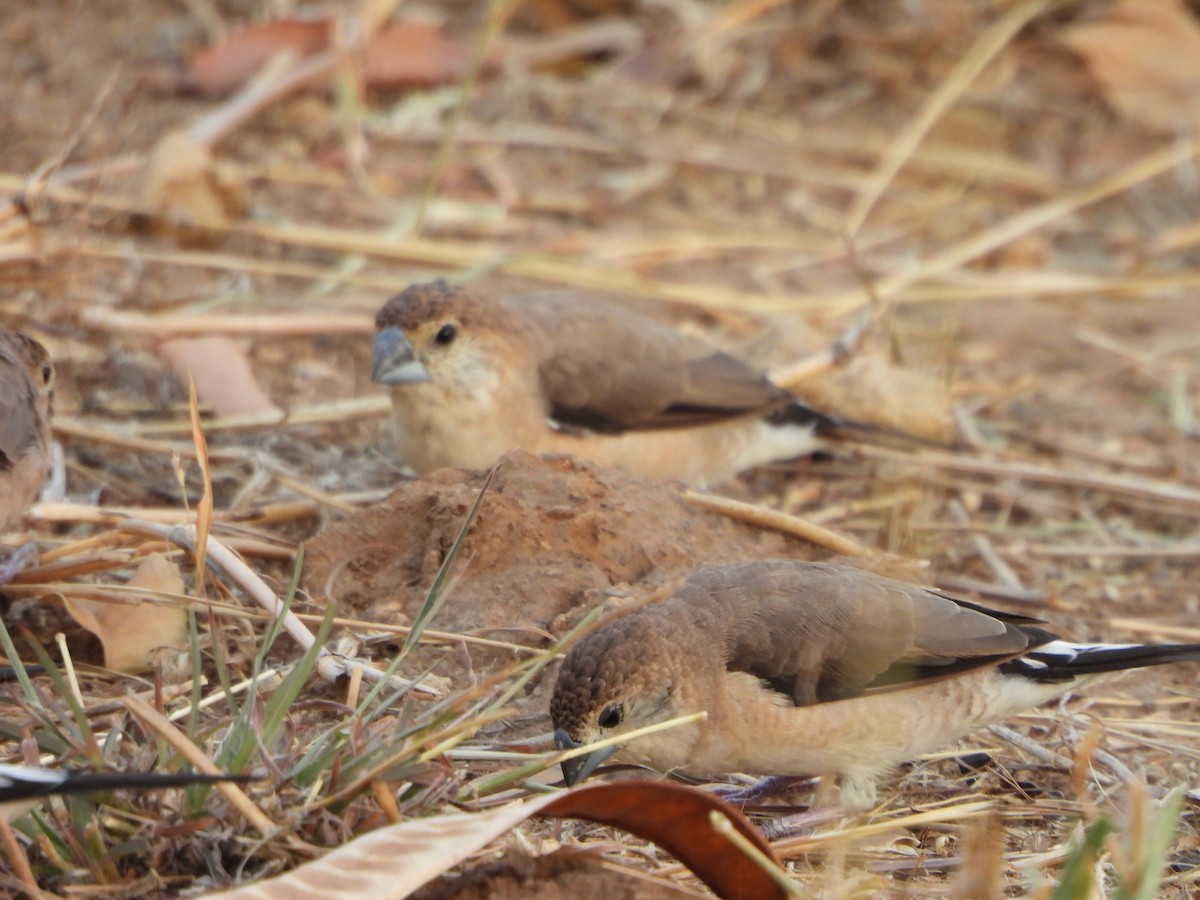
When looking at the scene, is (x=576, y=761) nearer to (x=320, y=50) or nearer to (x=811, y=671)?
(x=811, y=671)

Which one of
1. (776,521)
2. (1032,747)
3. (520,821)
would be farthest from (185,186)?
(520,821)

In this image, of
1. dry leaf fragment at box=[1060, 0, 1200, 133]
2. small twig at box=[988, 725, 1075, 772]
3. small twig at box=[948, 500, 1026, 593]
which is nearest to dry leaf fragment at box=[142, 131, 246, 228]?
small twig at box=[948, 500, 1026, 593]

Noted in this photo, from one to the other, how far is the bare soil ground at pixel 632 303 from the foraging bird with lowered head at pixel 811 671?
191 millimetres

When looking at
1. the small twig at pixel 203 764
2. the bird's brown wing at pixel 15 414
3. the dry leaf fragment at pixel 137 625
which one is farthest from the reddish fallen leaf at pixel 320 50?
the small twig at pixel 203 764

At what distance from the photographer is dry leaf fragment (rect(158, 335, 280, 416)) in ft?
18.3

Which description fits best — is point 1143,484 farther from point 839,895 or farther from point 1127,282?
point 839,895

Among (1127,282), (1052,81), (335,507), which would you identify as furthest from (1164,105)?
(335,507)

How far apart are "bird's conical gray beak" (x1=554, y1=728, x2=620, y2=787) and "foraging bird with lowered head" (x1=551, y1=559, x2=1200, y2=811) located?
3 centimetres

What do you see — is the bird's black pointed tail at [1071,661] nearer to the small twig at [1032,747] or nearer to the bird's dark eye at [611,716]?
the small twig at [1032,747]

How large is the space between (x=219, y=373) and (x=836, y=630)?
2.81 meters

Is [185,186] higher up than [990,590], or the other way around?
[185,186]

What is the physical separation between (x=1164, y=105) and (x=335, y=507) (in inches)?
241

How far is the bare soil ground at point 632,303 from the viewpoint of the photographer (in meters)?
3.53

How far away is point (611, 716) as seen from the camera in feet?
11.5
